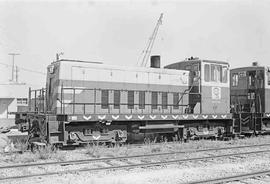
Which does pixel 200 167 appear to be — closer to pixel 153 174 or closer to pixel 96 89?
pixel 153 174

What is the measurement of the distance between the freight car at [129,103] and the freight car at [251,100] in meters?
1.61

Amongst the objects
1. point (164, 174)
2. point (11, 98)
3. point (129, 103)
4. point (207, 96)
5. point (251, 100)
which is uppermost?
point (11, 98)

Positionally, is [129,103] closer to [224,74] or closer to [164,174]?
[224,74]

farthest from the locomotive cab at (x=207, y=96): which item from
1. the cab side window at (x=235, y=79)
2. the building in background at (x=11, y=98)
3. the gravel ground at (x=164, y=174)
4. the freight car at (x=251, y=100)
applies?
the building in background at (x=11, y=98)

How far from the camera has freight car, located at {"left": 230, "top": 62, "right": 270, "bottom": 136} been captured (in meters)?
16.4

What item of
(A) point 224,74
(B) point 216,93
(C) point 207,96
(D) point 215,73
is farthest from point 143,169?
(A) point 224,74

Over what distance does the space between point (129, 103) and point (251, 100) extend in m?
7.77

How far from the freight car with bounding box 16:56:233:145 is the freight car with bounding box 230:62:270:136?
1.61 meters

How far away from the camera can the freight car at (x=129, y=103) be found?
38.0 feet

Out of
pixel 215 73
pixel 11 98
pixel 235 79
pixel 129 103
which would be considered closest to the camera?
pixel 129 103

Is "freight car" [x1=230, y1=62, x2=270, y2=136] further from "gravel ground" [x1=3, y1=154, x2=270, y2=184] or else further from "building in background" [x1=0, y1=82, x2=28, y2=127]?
"building in background" [x1=0, y1=82, x2=28, y2=127]

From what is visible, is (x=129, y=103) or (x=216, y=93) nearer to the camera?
(x=129, y=103)

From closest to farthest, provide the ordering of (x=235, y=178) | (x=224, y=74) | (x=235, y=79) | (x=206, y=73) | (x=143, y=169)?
(x=235, y=178)
(x=143, y=169)
(x=206, y=73)
(x=224, y=74)
(x=235, y=79)

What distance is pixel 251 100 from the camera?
677 inches
